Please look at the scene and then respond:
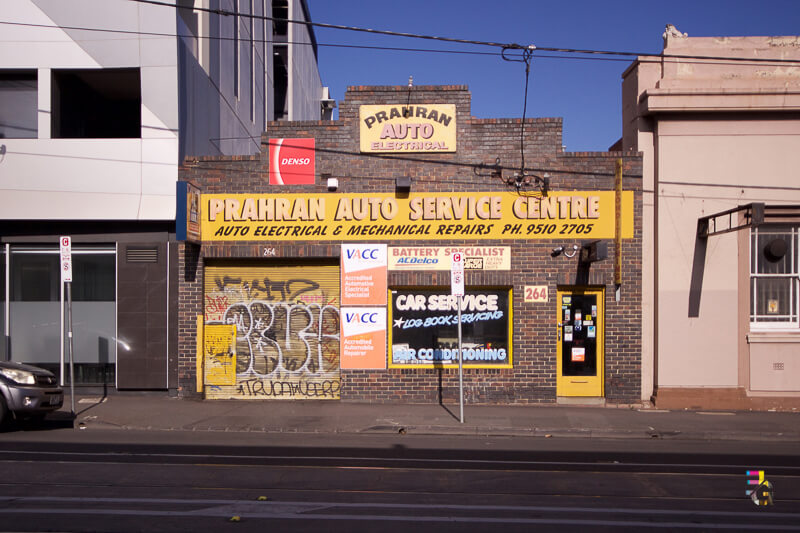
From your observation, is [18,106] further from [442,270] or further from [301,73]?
[301,73]

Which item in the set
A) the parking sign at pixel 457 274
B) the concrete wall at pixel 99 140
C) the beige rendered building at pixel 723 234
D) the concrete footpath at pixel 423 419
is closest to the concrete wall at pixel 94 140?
the concrete wall at pixel 99 140

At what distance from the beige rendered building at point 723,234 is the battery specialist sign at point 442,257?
3.15 meters

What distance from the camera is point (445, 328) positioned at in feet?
44.7

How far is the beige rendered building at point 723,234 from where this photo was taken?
13.0 meters

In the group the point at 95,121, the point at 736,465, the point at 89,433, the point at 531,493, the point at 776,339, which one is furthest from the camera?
the point at 95,121

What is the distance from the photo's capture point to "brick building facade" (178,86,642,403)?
43.5ft

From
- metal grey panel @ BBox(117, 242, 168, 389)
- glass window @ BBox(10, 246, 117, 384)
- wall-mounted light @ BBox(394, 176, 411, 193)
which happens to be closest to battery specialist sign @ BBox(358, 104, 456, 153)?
wall-mounted light @ BBox(394, 176, 411, 193)

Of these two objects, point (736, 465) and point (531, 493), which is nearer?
point (531, 493)

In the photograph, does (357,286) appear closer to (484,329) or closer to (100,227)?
(484,329)

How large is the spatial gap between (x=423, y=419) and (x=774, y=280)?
8348mm

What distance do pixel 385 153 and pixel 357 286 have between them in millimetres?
2990

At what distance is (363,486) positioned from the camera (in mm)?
7301

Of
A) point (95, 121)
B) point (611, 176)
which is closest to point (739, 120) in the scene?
point (611, 176)

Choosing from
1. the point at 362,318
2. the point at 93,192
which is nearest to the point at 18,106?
the point at 93,192
